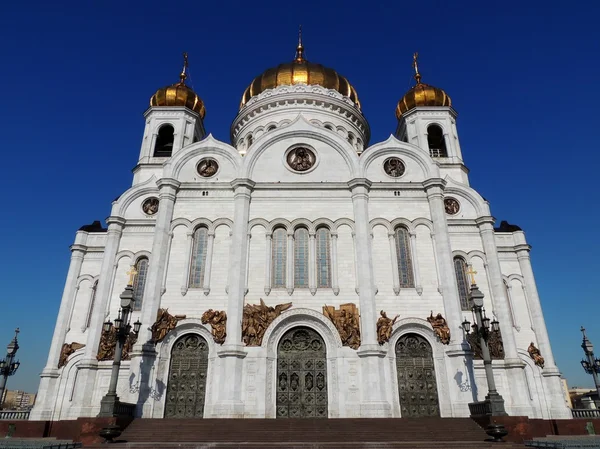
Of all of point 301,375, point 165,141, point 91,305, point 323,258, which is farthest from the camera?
point 165,141

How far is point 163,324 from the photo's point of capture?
1725cm

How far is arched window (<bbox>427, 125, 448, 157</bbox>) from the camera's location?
25.0m

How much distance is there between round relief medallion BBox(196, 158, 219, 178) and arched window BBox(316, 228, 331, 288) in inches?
254

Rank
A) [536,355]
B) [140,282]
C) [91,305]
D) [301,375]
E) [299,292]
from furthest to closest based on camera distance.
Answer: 1. [91,305]
2. [140,282]
3. [536,355]
4. [299,292]
5. [301,375]

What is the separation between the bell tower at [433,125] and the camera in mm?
23886

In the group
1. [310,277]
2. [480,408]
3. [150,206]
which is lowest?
[480,408]

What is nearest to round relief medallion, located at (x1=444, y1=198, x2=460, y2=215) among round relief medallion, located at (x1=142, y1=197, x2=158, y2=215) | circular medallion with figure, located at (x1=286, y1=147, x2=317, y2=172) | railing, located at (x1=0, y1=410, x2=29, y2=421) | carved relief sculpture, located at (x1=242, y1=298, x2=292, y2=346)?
circular medallion with figure, located at (x1=286, y1=147, x2=317, y2=172)

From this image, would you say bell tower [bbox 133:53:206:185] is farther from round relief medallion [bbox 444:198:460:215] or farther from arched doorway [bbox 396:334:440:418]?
arched doorway [bbox 396:334:440:418]

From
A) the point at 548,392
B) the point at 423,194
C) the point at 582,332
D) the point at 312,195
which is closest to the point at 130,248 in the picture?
the point at 312,195

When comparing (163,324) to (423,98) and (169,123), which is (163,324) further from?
(423,98)

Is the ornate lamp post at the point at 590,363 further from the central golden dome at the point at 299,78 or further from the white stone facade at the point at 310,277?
the central golden dome at the point at 299,78

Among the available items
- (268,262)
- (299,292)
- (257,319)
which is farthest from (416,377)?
(268,262)

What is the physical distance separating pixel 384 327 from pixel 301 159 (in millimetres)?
9579

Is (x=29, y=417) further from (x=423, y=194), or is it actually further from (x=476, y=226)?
(x=476, y=226)
